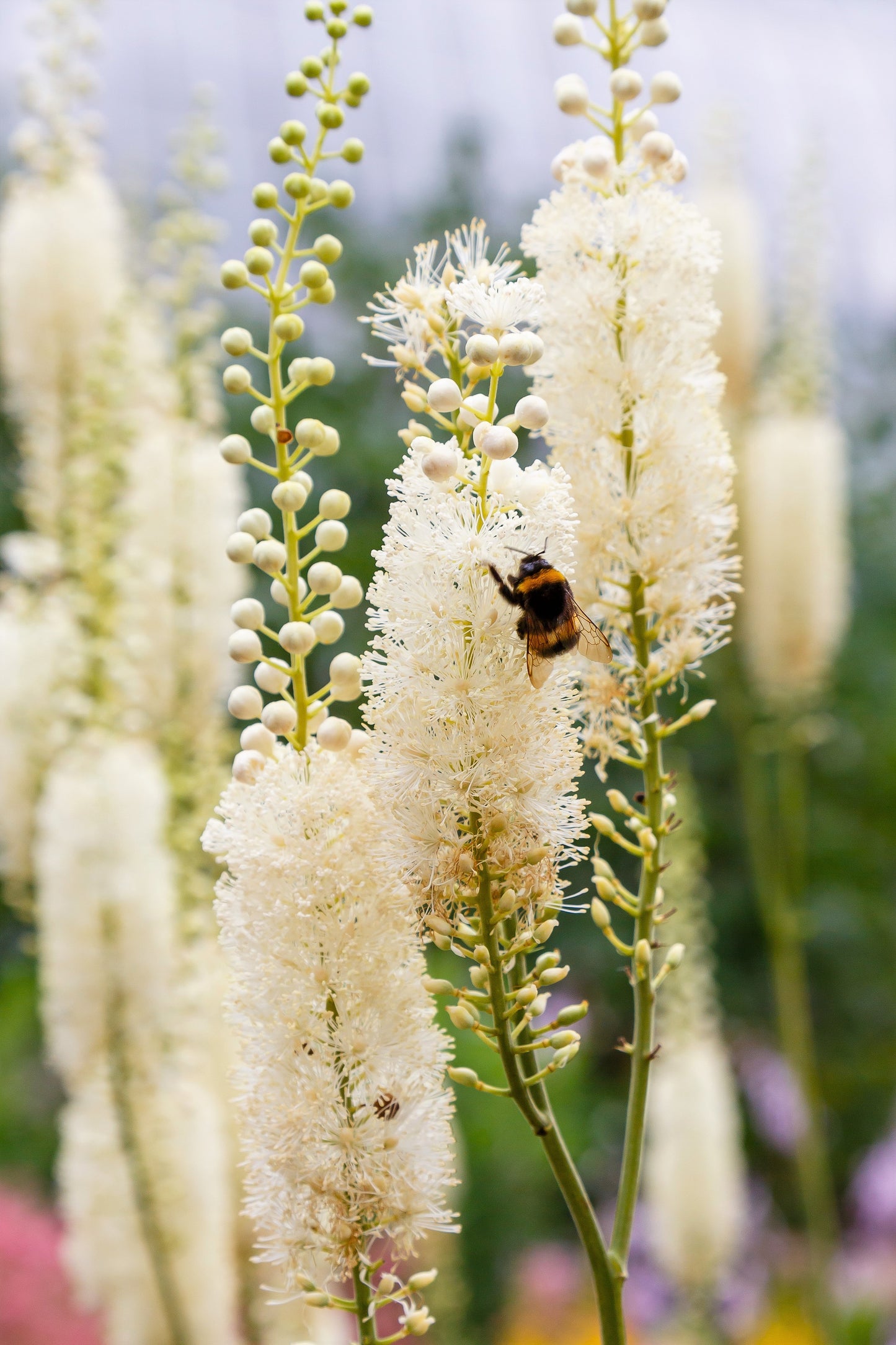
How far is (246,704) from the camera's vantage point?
1.68ft

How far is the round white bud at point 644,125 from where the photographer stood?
22.0 inches

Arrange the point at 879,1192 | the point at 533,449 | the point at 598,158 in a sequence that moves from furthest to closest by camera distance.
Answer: the point at 879,1192
the point at 533,449
the point at 598,158

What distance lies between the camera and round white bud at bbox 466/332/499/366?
45cm

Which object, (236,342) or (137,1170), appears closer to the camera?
(236,342)

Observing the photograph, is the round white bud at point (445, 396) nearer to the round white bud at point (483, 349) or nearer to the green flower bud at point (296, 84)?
the round white bud at point (483, 349)

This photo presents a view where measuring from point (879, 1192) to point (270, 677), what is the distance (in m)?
2.61

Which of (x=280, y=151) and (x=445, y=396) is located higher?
(x=280, y=151)

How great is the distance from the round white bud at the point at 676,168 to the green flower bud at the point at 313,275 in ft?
0.58

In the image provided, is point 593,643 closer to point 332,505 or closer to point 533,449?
point 332,505

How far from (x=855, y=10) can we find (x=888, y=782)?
4.09m

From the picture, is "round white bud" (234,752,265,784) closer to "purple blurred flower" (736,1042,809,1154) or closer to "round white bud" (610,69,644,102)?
"round white bud" (610,69,644,102)

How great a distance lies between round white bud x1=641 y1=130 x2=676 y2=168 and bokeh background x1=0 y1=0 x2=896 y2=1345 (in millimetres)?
543

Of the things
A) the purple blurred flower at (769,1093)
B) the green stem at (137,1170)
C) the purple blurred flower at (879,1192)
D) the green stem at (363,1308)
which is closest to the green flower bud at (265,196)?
the green stem at (363,1308)

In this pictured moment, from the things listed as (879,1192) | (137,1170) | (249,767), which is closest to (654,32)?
(249,767)
